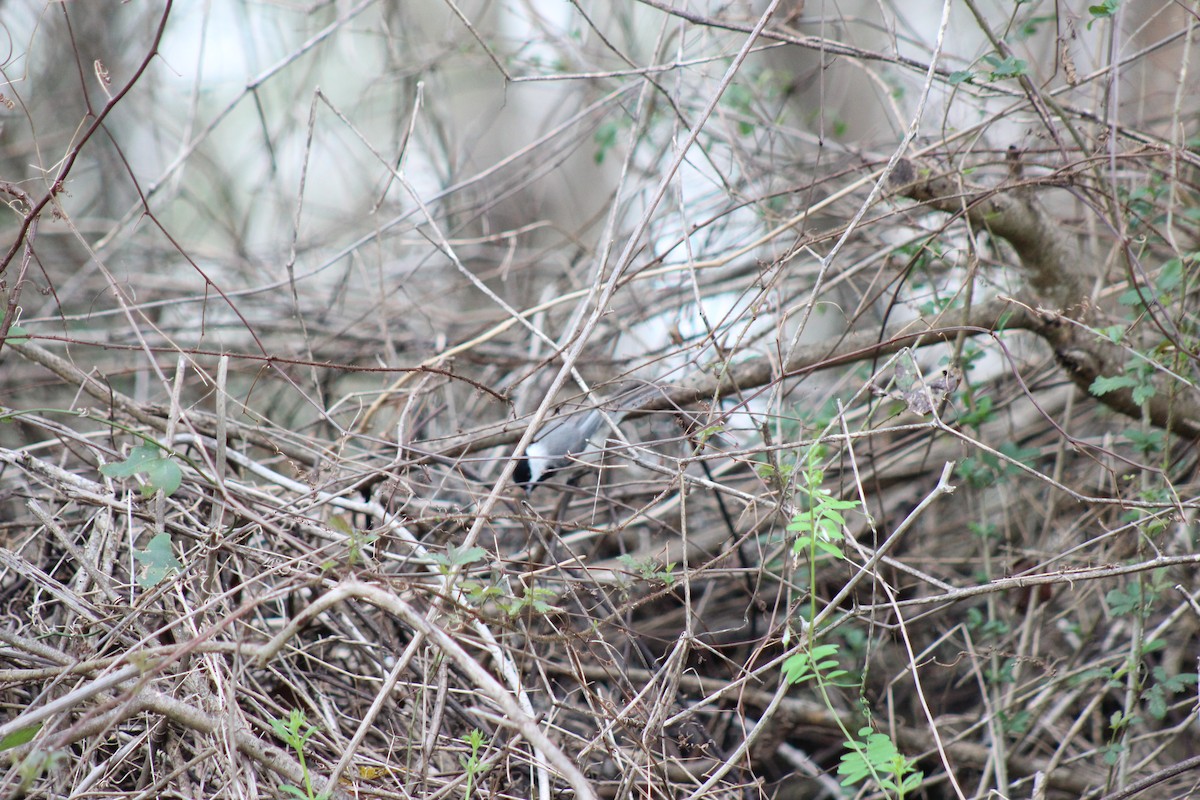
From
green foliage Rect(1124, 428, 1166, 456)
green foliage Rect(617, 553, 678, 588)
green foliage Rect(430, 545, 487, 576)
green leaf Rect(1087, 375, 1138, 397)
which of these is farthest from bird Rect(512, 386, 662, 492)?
green foliage Rect(1124, 428, 1166, 456)

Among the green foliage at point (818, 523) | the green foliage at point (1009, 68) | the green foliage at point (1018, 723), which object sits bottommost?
the green foliage at point (1018, 723)

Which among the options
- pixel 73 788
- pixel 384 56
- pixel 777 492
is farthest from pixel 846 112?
pixel 73 788

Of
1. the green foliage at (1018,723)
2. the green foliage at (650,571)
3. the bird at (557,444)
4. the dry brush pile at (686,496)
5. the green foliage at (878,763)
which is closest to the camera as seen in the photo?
the green foliage at (878,763)

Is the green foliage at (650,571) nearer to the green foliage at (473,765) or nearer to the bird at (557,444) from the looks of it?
the green foliage at (473,765)

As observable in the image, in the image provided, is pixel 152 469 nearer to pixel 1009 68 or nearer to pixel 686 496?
pixel 686 496

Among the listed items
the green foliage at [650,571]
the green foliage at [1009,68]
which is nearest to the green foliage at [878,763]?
the green foliage at [650,571]

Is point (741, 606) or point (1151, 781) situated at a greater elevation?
point (1151, 781)

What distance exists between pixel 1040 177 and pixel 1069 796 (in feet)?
5.71

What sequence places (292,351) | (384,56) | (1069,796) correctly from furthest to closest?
(384,56)
(292,351)
(1069,796)

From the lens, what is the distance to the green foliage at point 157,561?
1.59 m

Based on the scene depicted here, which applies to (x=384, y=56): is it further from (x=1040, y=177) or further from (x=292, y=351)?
(x=1040, y=177)

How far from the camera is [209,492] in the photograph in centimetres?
204

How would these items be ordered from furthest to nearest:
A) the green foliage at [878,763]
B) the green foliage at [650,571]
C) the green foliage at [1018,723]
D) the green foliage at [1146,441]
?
the green foliage at [1018,723]
the green foliage at [1146,441]
the green foliage at [650,571]
the green foliage at [878,763]

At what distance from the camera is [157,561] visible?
5.28 ft
